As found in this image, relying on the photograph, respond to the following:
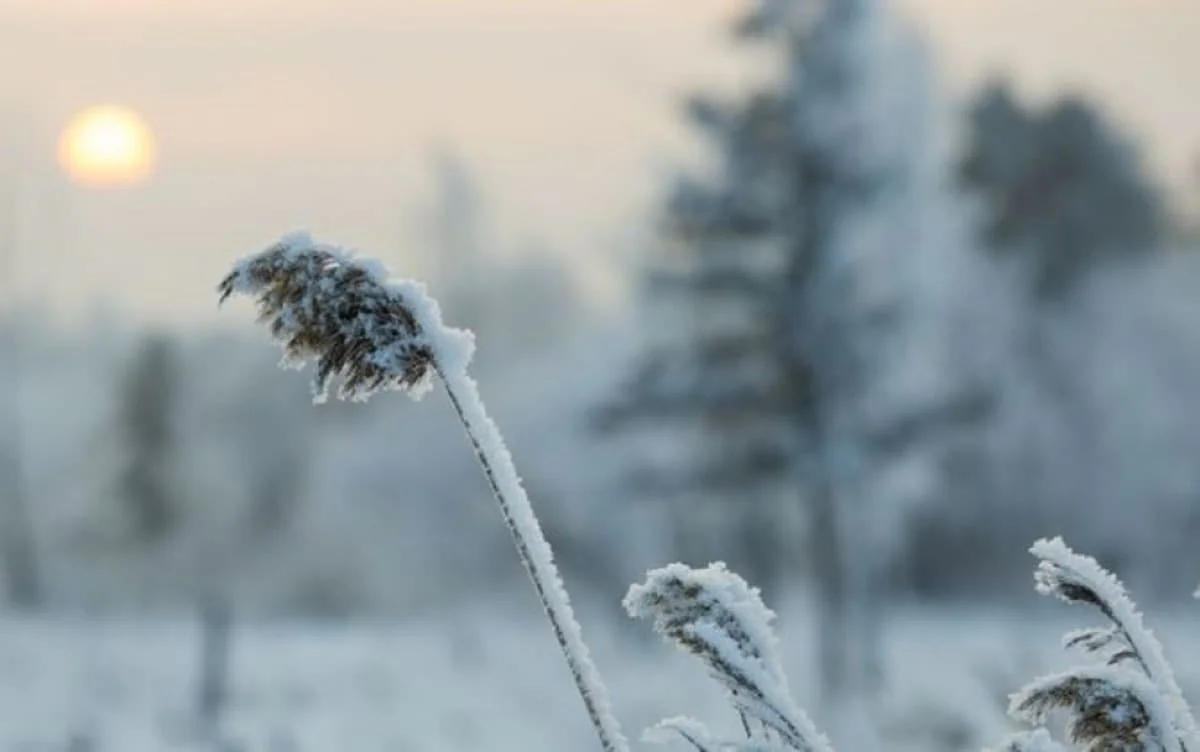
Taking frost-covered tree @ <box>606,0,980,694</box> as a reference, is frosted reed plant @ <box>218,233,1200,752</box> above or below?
below

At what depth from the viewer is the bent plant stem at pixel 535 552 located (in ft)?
7.85

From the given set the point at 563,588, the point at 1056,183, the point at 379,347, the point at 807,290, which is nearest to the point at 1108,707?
the point at 563,588

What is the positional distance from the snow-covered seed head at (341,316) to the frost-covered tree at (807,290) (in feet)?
55.7

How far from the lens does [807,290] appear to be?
1994cm

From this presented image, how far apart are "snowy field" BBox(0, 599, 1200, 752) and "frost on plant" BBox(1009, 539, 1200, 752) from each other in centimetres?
690

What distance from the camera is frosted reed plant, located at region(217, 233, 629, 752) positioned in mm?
2396

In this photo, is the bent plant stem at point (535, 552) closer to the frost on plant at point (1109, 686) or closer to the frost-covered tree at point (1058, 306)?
the frost on plant at point (1109, 686)

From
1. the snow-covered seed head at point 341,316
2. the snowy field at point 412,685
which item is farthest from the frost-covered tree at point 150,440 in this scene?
the snow-covered seed head at point 341,316

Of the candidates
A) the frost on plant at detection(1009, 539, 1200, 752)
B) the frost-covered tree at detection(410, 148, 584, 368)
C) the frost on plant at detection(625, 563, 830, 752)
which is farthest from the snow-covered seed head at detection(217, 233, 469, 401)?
the frost-covered tree at detection(410, 148, 584, 368)

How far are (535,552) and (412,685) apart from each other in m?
15.4

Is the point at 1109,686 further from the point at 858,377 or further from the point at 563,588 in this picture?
the point at 858,377

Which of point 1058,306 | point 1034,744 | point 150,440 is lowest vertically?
point 1034,744

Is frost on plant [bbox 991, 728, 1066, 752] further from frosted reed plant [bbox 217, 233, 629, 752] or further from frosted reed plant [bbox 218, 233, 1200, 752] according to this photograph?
frosted reed plant [bbox 217, 233, 629, 752]

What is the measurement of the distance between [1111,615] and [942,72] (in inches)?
1022
